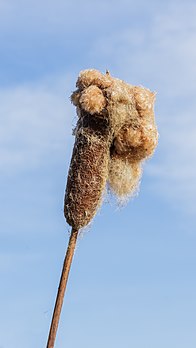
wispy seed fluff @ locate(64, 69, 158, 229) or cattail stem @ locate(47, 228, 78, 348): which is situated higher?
wispy seed fluff @ locate(64, 69, 158, 229)

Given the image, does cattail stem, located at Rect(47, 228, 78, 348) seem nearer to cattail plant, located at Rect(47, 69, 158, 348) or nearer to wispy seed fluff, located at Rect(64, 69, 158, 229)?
cattail plant, located at Rect(47, 69, 158, 348)

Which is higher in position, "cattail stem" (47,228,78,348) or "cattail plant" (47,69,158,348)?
"cattail plant" (47,69,158,348)

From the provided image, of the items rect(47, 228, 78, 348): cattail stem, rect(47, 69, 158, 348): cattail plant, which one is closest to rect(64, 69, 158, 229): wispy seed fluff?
rect(47, 69, 158, 348): cattail plant

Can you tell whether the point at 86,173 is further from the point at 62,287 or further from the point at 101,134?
the point at 62,287

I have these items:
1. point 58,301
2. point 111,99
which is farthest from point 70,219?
point 111,99

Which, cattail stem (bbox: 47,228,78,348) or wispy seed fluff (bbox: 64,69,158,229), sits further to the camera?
wispy seed fluff (bbox: 64,69,158,229)

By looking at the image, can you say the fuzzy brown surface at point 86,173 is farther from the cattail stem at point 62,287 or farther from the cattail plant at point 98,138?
the cattail stem at point 62,287

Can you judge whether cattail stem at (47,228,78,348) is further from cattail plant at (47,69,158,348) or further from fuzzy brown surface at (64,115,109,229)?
fuzzy brown surface at (64,115,109,229)

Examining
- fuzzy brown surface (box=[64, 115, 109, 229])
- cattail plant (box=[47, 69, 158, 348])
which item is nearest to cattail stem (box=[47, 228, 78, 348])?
cattail plant (box=[47, 69, 158, 348])

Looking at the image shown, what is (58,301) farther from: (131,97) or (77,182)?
(131,97)
